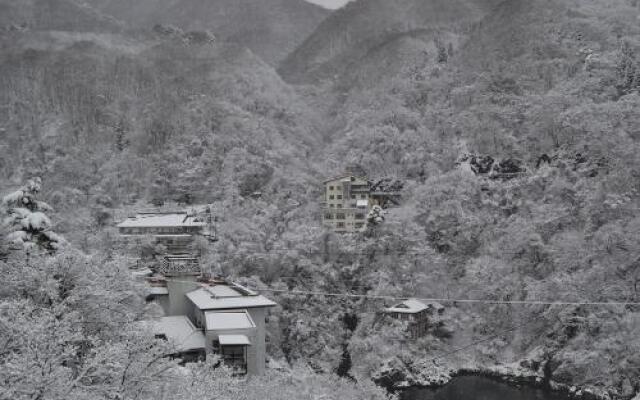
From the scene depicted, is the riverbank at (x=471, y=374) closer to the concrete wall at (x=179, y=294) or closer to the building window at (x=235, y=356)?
the concrete wall at (x=179, y=294)

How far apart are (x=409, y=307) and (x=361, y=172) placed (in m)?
16.5

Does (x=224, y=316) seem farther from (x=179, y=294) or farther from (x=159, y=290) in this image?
(x=159, y=290)

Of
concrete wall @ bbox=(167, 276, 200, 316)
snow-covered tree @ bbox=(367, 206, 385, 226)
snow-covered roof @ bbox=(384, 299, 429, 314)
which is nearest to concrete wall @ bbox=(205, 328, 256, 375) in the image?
concrete wall @ bbox=(167, 276, 200, 316)

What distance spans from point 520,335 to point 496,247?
17.5 ft

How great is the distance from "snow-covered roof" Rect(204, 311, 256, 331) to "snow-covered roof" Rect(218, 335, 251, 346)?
0.36 m

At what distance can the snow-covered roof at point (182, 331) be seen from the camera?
14.0m

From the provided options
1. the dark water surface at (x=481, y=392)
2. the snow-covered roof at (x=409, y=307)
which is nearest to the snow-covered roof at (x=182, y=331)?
the dark water surface at (x=481, y=392)

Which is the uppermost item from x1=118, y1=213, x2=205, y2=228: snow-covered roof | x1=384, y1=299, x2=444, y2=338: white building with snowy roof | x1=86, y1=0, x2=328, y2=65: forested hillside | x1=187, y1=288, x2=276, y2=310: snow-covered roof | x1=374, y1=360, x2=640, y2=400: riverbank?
x1=86, y1=0, x2=328, y2=65: forested hillside

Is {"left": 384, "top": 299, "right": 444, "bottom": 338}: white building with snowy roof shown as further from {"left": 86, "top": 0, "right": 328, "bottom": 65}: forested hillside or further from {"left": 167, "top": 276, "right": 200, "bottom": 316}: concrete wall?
{"left": 86, "top": 0, "right": 328, "bottom": 65}: forested hillside

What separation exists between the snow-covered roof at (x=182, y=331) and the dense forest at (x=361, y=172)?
3.68 feet

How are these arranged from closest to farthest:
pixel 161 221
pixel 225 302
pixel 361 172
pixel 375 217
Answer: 1. pixel 225 302
2. pixel 375 217
3. pixel 161 221
4. pixel 361 172

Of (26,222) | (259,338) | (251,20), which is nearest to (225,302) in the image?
(259,338)

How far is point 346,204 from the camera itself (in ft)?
114

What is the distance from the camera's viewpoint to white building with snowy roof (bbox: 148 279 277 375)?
13.7m
